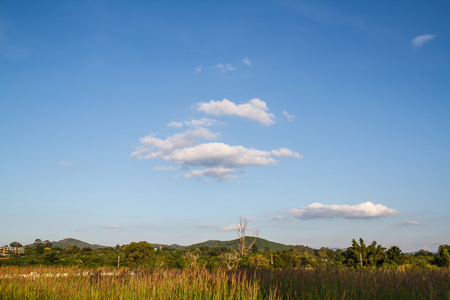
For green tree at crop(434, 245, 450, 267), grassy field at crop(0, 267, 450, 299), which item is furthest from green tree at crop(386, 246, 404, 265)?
grassy field at crop(0, 267, 450, 299)

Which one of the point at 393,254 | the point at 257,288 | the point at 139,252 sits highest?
the point at 257,288

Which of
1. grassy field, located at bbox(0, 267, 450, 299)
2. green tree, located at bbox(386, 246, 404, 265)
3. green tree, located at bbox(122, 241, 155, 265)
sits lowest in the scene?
green tree, located at bbox(122, 241, 155, 265)

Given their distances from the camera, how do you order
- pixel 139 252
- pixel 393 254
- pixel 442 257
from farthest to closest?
pixel 139 252 → pixel 393 254 → pixel 442 257

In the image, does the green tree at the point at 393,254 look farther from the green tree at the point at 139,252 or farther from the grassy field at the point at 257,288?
the green tree at the point at 139,252

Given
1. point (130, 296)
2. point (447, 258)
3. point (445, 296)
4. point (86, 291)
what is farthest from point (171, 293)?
point (447, 258)

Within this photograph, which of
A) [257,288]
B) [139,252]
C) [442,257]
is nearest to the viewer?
[257,288]

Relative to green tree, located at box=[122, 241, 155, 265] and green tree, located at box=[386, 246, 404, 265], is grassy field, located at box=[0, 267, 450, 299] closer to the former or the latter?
green tree, located at box=[386, 246, 404, 265]

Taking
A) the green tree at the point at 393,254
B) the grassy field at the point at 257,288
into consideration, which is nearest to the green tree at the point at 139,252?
the green tree at the point at 393,254

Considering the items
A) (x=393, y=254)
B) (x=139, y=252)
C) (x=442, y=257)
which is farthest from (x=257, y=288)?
(x=139, y=252)

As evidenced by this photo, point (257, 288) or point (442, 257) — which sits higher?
point (257, 288)

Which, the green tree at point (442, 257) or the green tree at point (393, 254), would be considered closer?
the green tree at point (442, 257)

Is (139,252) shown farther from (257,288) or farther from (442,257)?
(257,288)

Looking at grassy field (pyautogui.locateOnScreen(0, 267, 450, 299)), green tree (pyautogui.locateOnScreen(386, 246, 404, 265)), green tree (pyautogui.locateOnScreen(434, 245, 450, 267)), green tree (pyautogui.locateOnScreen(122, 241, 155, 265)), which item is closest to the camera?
grassy field (pyautogui.locateOnScreen(0, 267, 450, 299))

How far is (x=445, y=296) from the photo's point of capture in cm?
743
